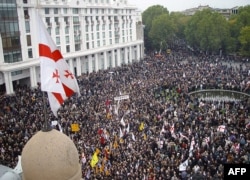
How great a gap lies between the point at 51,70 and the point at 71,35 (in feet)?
128

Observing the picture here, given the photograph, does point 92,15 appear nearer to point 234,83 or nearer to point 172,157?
point 234,83

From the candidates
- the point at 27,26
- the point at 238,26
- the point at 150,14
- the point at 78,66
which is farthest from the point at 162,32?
the point at 27,26

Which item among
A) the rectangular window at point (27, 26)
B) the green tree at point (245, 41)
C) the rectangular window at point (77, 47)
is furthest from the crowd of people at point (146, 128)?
the green tree at point (245, 41)

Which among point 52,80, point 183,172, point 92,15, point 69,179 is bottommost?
point 183,172

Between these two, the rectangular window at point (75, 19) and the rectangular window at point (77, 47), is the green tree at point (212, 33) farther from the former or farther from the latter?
the rectangular window at point (75, 19)

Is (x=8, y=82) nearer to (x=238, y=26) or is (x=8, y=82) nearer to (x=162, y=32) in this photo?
(x=162, y=32)

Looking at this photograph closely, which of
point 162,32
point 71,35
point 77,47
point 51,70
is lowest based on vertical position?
point 77,47

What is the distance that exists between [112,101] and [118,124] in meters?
6.33

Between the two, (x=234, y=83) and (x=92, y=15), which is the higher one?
(x=92, y=15)

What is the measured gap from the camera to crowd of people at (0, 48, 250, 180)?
15.8 meters

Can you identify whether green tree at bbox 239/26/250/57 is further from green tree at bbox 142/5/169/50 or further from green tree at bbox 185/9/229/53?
green tree at bbox 142/5/169/50

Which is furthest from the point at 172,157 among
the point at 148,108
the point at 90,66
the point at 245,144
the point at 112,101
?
the point at 90,66

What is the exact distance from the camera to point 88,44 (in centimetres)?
4975

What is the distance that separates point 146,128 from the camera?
2070 centimetres
